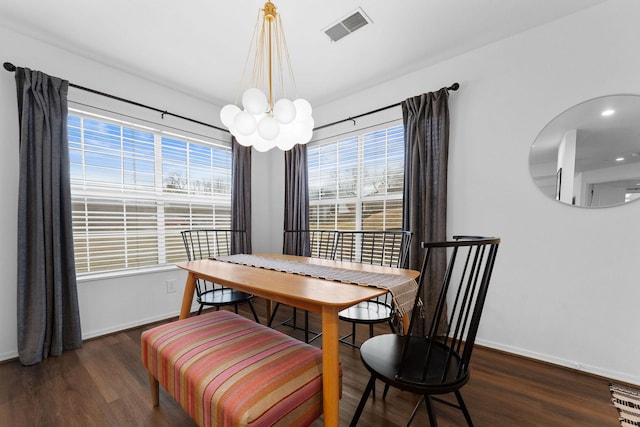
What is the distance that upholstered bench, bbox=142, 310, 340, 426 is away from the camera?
0.95 meters

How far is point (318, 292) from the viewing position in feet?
3.99

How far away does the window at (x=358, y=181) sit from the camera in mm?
2801

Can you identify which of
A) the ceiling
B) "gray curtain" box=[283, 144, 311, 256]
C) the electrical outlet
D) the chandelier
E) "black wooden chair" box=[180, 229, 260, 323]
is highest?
the ceiling

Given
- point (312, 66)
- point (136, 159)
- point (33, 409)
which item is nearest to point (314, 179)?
point (312, 66)

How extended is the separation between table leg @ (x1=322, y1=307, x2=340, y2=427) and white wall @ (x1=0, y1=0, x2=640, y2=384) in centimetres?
176

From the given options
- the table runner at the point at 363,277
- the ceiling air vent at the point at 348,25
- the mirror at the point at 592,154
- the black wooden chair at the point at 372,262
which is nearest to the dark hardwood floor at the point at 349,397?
the black wooden chair at the point at 372,262

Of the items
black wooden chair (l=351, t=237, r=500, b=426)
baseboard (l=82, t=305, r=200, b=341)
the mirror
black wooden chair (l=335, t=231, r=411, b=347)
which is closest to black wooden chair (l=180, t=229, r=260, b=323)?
baseboard (l=82, t=305, r=200, b=341)

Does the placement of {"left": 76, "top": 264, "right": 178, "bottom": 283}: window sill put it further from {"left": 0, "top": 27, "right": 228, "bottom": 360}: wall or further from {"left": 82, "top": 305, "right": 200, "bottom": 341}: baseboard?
{"left": 82, "top": 305, "right": 200, "bottom": 341}: baseboard

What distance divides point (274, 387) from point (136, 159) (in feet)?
8.69

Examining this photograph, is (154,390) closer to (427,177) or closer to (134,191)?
(134,191)

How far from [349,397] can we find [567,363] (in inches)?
63.4

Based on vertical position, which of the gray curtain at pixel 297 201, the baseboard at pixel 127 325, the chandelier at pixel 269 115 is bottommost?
the baseboard at pixel 127 325

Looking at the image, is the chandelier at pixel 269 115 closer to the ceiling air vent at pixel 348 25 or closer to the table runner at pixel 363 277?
the ceiling air vent at pixel 348 25

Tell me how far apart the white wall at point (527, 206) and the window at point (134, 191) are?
32 centimetres
